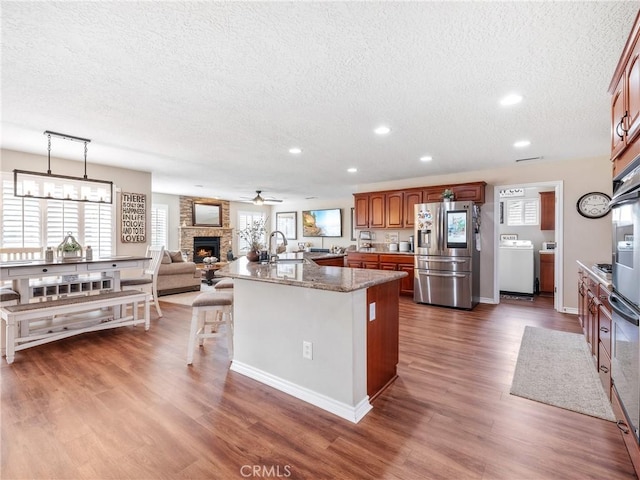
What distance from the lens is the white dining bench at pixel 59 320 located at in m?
2.95

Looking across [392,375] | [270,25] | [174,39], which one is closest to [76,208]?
[174,39]

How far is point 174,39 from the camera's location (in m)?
1.78

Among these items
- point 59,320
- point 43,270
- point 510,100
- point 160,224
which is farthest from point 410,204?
point 160,224

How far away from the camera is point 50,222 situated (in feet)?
Answer: 14.8

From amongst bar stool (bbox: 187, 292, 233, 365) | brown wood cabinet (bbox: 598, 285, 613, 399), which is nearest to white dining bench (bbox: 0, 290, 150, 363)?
bar stool (bbox: 187, 292, 233, 365)

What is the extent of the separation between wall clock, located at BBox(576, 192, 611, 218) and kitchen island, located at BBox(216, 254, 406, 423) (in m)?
3.98

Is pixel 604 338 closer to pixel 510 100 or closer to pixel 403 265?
pixel 510 100

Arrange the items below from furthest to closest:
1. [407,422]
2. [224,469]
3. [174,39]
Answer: [407,422] → [174,39] → [224,469]

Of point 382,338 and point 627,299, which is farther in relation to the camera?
point 382,338

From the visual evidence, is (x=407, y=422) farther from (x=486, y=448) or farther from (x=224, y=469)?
(x=224, y=469)

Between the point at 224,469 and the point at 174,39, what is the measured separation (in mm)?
2412

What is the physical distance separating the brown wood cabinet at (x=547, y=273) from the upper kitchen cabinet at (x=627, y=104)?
4.81m

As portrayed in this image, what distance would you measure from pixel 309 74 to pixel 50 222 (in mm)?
4690

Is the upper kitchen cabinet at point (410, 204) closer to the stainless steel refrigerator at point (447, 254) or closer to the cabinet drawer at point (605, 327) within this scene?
the stainless steel refrigerator at point (447, 254)
